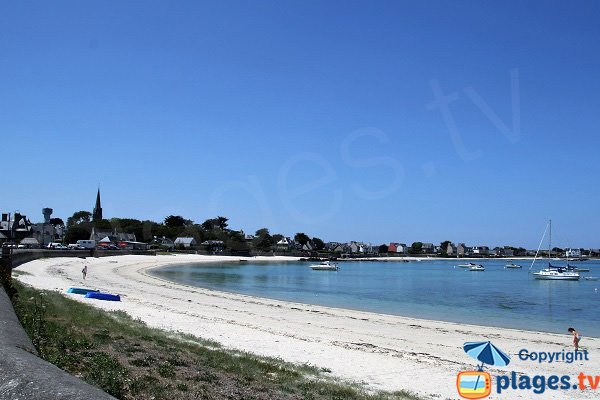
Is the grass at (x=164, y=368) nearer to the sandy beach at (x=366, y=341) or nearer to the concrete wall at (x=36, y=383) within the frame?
the sandy beach at (x=366, y=341)

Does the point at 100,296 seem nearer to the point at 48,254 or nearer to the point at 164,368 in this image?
the point at 164,368

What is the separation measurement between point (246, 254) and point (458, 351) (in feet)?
556

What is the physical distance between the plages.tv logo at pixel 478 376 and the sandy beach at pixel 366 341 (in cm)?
32

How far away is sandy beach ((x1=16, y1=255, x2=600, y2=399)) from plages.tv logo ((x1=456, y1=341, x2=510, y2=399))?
0.32 meters

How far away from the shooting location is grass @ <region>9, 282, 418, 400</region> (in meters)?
9.54

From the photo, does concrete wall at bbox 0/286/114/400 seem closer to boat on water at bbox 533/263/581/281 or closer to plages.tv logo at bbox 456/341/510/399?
plages.tv logo at bbox 456/341/510/399

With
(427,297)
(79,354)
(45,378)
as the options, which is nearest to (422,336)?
(79,354)

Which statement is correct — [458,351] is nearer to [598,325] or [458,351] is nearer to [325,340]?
[325,340]

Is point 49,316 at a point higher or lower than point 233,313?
higher

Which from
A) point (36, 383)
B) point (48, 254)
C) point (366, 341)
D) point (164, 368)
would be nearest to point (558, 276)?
point (366, 341)

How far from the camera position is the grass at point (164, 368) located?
9.54 metres

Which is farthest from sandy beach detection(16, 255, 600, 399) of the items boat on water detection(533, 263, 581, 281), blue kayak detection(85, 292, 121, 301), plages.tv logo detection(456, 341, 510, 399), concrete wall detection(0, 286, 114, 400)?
boat on water detection(533, 263, 581, 281)

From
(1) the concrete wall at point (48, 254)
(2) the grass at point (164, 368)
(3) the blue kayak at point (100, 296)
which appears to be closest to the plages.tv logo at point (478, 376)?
(2) the grass at point (164, 368)

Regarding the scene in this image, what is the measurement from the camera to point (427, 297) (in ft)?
180
